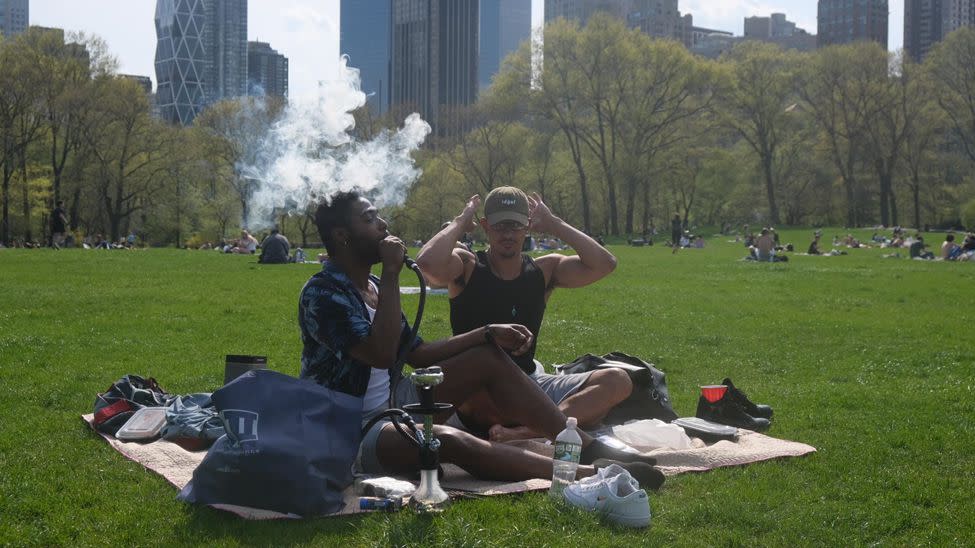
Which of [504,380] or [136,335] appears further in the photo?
[136,335]

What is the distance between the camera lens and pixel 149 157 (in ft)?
196

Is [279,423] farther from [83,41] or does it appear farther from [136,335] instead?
[83,41]

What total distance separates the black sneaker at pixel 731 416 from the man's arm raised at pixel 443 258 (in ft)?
7.18

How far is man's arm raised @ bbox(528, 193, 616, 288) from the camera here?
734cm

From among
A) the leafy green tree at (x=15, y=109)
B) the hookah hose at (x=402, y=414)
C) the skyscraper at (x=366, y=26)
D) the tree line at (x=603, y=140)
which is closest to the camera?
the hookah hose at (x=402, y=414)

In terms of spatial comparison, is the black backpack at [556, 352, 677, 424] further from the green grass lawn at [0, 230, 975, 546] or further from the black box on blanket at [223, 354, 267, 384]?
the black box on blanket at [223, 354, 267, 384]

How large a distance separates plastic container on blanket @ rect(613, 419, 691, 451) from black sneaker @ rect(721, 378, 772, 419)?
3.06 ft

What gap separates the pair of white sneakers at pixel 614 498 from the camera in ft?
16.0

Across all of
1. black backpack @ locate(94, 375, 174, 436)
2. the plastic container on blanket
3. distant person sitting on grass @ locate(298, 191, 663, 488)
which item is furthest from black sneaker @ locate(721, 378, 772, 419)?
black backpack @ locate(94, 375, 174, 436)

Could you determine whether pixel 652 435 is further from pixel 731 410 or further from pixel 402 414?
pixel 402 414

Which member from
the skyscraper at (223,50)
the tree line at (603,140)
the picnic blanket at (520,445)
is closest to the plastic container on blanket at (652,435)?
the picnic blanket at (520,445)

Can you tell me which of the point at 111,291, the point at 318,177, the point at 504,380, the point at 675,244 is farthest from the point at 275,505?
the point at 675,244

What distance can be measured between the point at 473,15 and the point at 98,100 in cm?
5595

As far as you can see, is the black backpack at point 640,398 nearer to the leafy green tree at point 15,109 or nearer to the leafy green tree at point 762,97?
the leafy green tree at point 15,109
